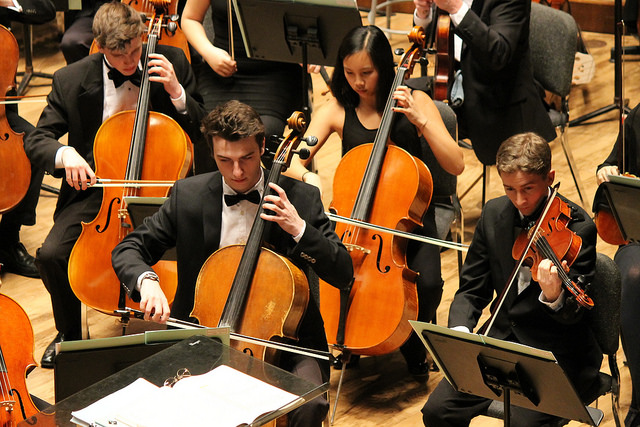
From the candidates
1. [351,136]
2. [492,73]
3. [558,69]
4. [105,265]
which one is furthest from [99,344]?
[558,69]

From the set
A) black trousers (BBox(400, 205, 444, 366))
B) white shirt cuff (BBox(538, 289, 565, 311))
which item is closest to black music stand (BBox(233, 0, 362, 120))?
black trousers (BBox(400, 205, 444, 366))

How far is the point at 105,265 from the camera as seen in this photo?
3.14m

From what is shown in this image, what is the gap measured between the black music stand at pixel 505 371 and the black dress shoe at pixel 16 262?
2.14 meters

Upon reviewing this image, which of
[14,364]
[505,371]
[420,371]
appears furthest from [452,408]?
[14,364]

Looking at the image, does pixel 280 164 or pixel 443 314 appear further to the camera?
pixel 443 314

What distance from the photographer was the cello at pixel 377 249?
2.90 m

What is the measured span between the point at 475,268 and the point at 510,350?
2.13 feet

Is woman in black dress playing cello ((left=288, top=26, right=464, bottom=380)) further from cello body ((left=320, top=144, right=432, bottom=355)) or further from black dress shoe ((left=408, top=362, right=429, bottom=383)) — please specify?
cello body ((left=320, top=144, right=432, bottom=355))

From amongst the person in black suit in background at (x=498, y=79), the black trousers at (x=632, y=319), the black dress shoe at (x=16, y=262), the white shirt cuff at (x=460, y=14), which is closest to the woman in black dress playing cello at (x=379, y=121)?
the white shirt cuff at (x=460, y=14)

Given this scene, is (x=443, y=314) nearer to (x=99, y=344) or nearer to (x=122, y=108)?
(x=122, y=108)

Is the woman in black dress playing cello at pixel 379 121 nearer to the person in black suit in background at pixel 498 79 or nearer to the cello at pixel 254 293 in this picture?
the person in black suit in background at pixel 498 79

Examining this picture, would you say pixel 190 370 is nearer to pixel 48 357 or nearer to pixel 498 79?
pixel 48 357

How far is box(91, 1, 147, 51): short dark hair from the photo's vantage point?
3.22 meters

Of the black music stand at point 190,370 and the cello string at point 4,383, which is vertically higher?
the black music stand at point 190,370
